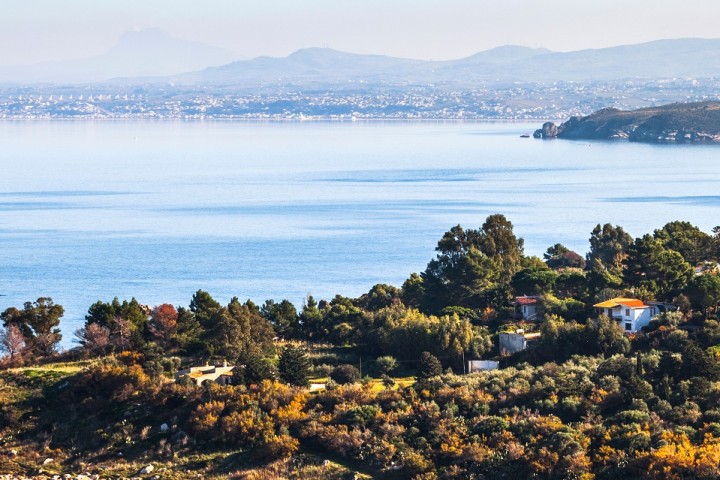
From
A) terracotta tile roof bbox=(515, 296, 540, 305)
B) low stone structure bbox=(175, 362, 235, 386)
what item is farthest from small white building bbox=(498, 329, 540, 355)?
low stone structure bbox=(175, 362, 235, 386)

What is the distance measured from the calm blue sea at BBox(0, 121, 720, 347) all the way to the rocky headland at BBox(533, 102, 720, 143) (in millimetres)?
10759

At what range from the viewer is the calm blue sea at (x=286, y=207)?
4784 centimetres

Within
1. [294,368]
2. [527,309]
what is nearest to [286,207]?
[527,309]

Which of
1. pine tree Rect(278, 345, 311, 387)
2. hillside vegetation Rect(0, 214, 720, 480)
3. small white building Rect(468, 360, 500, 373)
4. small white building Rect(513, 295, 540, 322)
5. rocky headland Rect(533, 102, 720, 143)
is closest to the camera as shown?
hillside vegetation Rect(0, 214, 720, 480)

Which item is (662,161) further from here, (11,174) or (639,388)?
(639,388)

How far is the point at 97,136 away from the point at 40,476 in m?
147

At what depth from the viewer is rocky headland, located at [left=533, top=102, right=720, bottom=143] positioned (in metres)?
146

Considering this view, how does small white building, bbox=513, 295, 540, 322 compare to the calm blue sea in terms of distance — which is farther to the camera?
the calm blue sea

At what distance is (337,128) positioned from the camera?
19088 cm

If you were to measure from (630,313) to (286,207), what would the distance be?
1901 inches

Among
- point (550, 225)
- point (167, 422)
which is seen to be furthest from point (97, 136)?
point (167, 422)

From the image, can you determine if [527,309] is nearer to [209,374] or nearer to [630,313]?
[630,313]

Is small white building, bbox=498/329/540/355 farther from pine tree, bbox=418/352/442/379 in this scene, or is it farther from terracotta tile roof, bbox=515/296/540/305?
terracotta tile roof, bbox=515/296/540/305

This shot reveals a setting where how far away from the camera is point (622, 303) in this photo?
25.8 m
